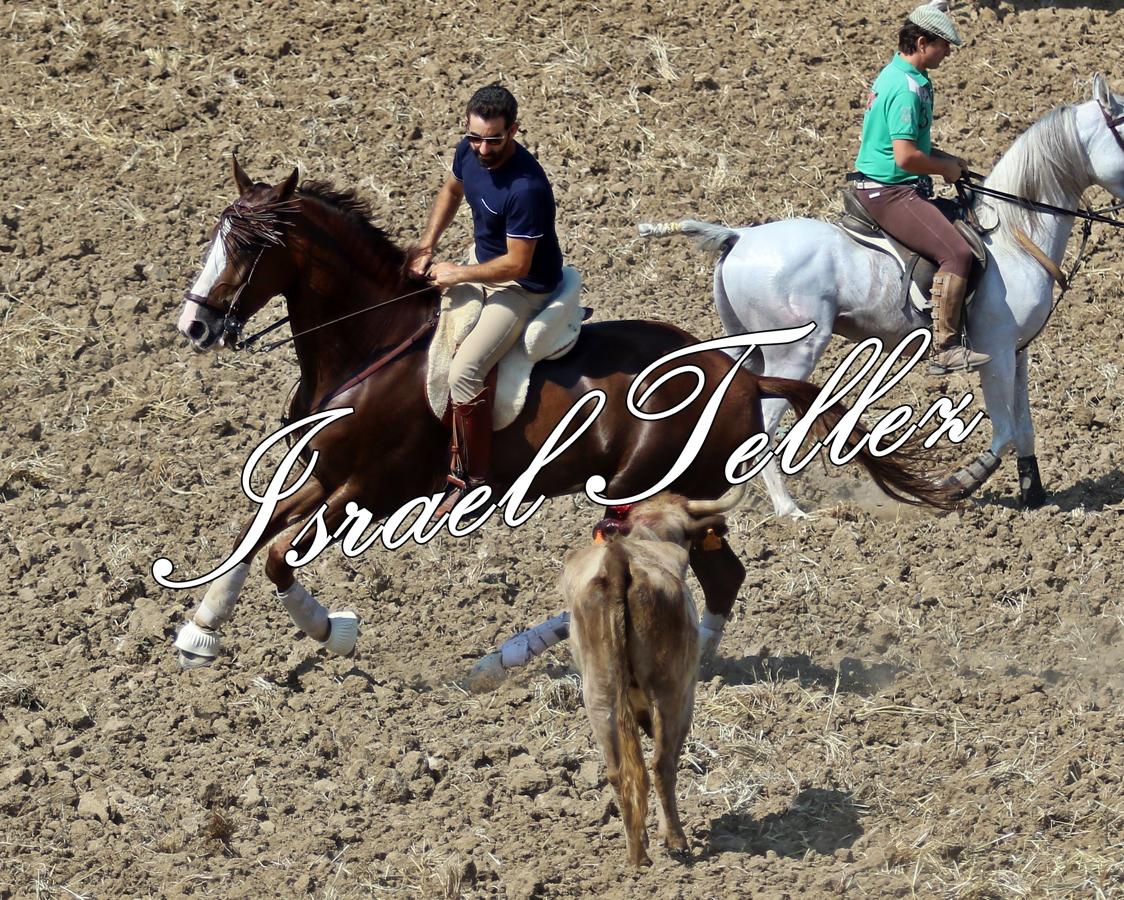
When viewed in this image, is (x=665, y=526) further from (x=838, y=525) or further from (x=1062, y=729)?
(x=838, y=525)

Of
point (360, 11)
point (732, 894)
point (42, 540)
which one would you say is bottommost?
point (42, 540)

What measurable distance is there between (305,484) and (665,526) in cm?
208

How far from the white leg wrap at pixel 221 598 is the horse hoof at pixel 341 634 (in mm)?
455

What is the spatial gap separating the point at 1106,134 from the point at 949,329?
1496mm

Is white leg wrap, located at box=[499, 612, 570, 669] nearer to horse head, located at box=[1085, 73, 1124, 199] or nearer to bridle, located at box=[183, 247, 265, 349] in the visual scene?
bridle, located at box=[183, 247, 265, 349]

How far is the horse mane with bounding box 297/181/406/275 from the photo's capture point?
7258mm

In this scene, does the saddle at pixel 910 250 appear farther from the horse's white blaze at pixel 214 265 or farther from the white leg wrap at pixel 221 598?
the white leg wrap at pixel 221 598

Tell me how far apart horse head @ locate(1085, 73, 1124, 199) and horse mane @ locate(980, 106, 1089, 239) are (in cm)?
8

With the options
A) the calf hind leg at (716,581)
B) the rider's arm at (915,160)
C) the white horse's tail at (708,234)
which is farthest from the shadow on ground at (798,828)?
the white horse's tail at (708,234)

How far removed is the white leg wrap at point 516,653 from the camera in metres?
7.35

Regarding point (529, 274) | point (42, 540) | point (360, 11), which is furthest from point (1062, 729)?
point (360, 11)

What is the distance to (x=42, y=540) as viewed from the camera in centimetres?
859

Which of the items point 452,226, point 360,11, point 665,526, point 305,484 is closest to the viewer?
point 665,526

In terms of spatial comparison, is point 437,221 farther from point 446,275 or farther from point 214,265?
point 214,265
